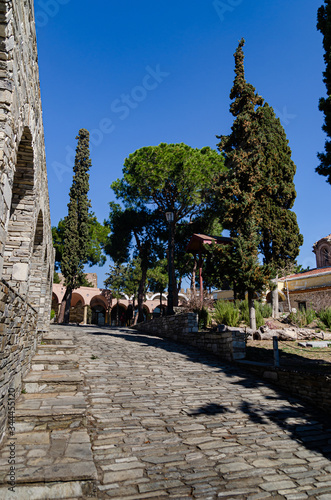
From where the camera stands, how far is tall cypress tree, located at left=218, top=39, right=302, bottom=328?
1448cm

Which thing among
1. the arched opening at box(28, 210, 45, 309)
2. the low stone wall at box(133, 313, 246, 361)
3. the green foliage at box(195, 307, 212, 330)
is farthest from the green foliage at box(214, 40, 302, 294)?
the arched opening at box(28, 210, 45, 309)

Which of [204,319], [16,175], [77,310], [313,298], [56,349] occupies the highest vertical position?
[16,175]

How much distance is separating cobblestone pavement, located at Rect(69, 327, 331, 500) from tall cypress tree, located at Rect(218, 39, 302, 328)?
24.6ft

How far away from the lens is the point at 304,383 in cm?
595

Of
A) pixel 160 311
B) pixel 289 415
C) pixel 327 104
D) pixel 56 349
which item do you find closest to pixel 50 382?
pixel 56 349

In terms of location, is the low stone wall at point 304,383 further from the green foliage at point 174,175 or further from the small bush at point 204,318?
the green foliage at point 174,175

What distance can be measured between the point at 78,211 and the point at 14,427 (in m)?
24.2

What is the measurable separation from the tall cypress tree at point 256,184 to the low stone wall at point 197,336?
3097 millimetres

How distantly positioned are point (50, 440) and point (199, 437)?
1790 mm

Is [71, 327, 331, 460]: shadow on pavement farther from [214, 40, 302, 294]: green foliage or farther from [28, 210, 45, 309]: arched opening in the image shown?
[214, 40, 302, 294]: green foliage

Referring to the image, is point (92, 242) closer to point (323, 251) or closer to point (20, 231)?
point (323, 251)

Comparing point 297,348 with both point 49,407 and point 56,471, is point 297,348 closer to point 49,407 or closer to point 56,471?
point 49,407

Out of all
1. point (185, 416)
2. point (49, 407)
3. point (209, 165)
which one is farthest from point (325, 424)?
point (209, 165)

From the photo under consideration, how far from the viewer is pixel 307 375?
5.90 m
